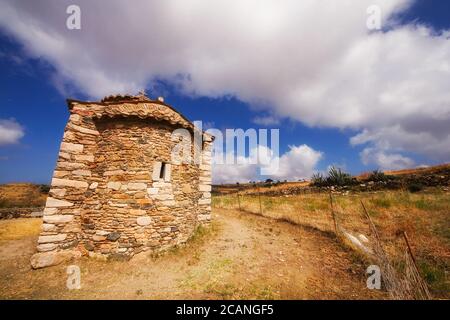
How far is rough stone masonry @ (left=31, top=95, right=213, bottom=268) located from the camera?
21.7 feet

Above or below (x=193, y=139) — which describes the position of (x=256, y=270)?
below

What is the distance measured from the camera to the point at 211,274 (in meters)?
5.88

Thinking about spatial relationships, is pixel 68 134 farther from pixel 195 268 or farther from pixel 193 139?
pixel 195 268

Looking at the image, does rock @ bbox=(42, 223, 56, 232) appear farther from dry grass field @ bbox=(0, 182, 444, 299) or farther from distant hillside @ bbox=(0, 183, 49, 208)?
distant hillside @ bbox=(0, 183, 49, 208)

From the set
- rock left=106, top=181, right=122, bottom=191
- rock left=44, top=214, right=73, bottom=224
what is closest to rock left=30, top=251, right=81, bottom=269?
rock left=44, top=214, right=73, bottom=224

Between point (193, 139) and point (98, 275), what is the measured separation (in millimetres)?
5445

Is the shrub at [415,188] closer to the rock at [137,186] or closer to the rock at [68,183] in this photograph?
the rock at [137,186]

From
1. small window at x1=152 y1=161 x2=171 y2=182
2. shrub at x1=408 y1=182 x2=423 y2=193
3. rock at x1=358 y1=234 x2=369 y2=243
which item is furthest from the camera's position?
shrub at x1=408 y1=182 x2=423 y2=193

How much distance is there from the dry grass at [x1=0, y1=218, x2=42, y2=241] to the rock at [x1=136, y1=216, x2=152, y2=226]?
6.33 m

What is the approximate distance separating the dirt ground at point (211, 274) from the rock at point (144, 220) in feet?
3.07

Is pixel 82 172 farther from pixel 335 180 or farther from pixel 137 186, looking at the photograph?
pixel 335 180

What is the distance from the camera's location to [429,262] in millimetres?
5910

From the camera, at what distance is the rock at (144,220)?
266 inches
